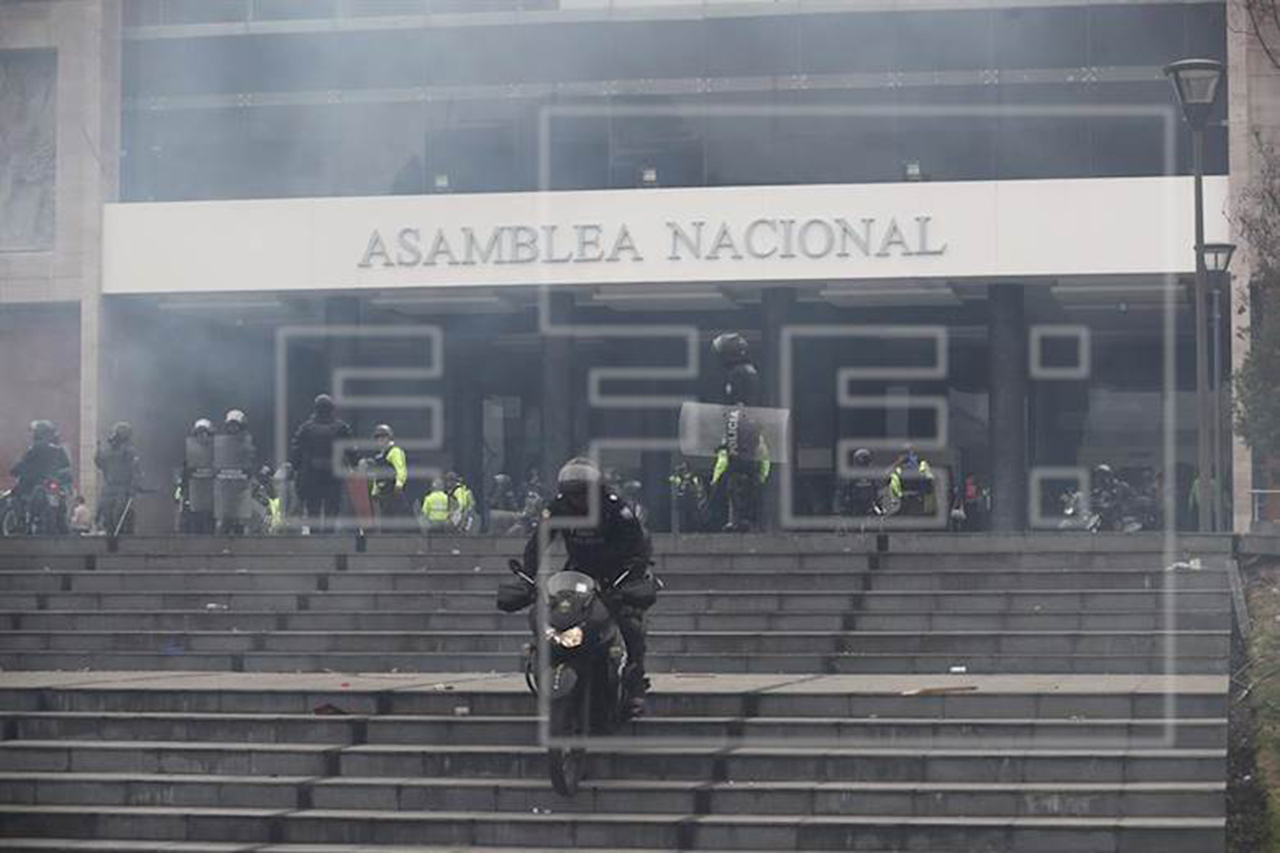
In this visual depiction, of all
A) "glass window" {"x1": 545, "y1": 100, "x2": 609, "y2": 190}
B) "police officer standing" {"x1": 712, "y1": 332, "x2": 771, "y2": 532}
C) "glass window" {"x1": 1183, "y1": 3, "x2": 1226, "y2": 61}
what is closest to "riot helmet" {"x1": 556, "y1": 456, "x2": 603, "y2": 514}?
"police officer standing" {"x1": 712, "y1": 332, "x2": 771, "y2": 532}

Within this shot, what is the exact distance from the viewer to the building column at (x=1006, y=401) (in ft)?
91.3

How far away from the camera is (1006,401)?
91.9 feet

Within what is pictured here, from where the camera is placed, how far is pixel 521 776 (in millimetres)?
10141

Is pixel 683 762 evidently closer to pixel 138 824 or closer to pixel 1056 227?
pixel 138 824

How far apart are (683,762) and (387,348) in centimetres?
2264

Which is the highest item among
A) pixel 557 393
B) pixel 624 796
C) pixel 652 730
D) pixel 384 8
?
pixel 384 8

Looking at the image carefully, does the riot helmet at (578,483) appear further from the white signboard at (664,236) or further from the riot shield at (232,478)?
the white signboard at (664,236)

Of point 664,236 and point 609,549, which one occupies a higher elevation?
point 664,236

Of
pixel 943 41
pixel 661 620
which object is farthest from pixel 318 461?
pixel 943 41

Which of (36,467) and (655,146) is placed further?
(655,146)

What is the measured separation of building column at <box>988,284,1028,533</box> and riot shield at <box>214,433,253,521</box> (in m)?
12.6

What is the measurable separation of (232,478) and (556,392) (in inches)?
468

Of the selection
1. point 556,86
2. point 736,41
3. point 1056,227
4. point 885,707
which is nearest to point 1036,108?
point 1056,227

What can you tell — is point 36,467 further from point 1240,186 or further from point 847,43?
A: point 1240,186
